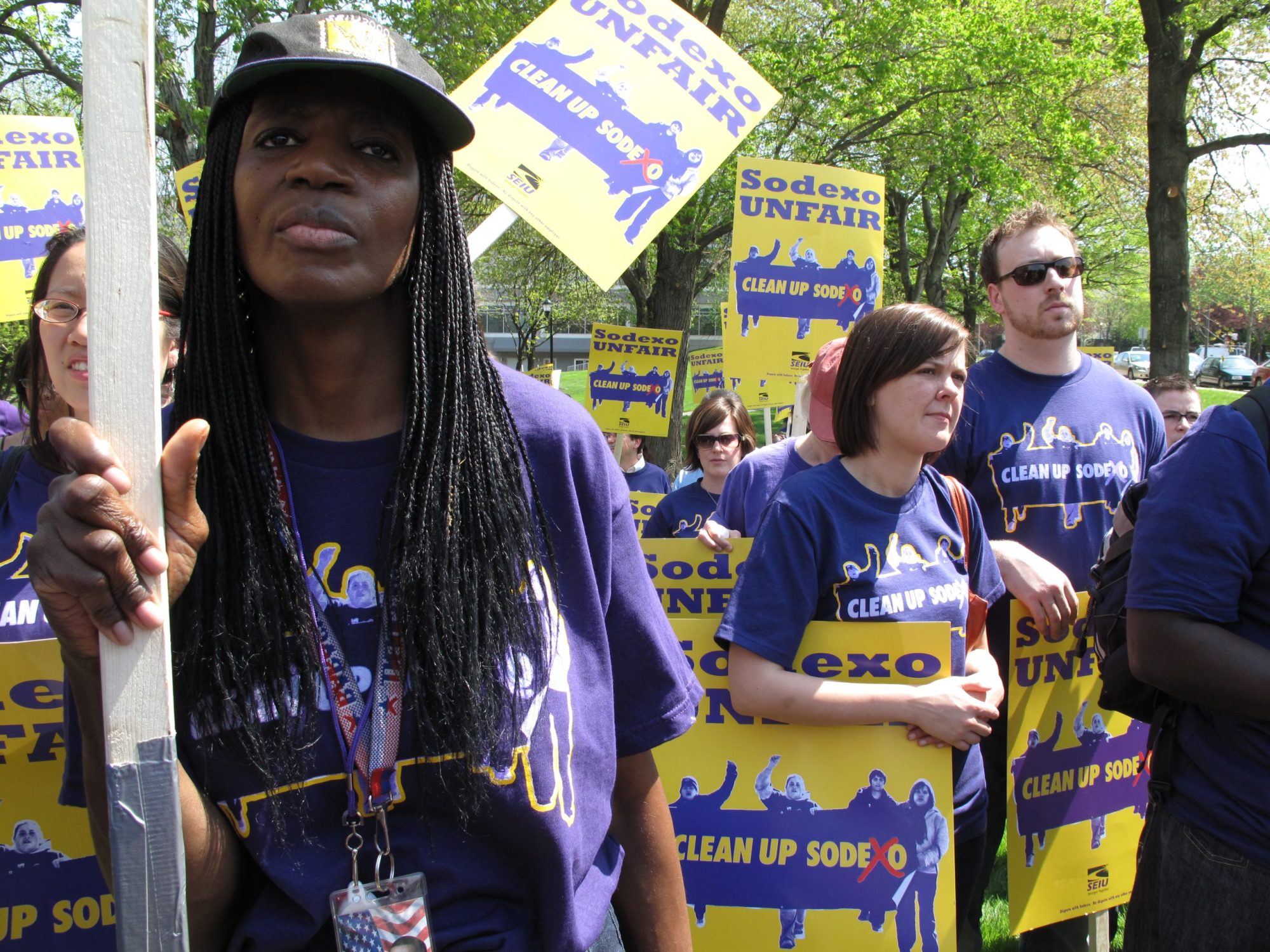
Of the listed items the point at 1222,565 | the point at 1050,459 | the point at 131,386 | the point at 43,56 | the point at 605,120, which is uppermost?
the point at 43,56

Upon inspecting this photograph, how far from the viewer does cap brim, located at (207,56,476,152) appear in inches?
44.6

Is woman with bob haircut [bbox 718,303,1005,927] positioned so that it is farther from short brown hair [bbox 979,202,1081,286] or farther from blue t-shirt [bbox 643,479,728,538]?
blue t-shirt [bbox 643,479,728,538]

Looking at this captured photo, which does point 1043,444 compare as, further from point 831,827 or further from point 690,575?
point 831,827

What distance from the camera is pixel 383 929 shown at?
1139 millimetres

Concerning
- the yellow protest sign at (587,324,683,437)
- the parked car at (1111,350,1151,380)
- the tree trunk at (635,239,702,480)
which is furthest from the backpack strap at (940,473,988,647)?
the parked car at (1111,350,1151,380)

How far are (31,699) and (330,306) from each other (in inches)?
53.0

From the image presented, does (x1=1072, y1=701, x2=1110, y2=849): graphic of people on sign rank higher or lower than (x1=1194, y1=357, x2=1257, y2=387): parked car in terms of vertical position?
lower

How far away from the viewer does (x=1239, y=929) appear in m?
1.89

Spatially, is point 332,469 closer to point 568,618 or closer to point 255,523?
point 255,523

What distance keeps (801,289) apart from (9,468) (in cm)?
419

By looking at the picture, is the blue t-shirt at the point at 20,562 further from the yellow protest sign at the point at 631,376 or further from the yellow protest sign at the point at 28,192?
the yellow protest sign at the point at 631,376

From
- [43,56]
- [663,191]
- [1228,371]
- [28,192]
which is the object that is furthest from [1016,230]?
[1228,371]

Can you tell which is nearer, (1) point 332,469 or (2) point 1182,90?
(1) point 332,469

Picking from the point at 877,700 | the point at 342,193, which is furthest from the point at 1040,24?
the point at 342,193
